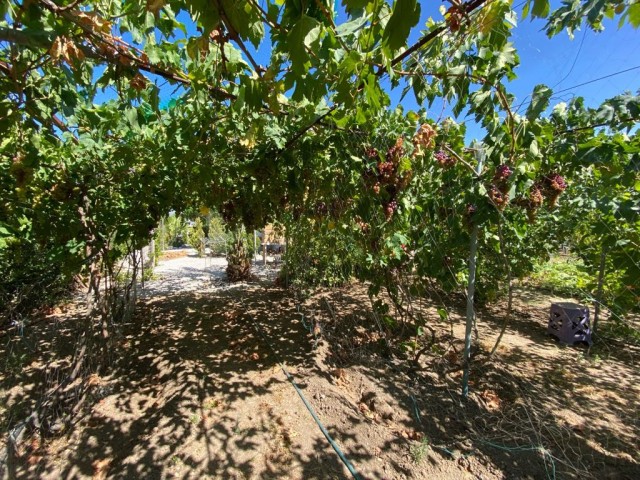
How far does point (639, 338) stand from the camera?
3834 mm

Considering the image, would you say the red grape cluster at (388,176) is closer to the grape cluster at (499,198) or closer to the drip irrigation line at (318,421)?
the grape cluster at (499,198)

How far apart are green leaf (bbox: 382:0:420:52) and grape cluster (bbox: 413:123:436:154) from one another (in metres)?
1.60

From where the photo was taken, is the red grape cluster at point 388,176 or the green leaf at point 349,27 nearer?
the green leaf at point 349,27

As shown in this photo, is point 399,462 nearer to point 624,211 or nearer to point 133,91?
point 624,211

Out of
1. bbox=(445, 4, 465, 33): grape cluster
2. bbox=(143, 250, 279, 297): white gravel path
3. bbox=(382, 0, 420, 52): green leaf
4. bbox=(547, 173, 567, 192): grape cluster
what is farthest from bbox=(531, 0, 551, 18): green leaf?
bbox=(143, 250, 279, 297): white gravel path

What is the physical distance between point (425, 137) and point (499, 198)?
0.66 meters

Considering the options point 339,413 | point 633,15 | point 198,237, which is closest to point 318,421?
point 339,413

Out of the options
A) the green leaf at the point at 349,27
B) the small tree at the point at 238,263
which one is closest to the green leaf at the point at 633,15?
the green leaf at the point at 349,27

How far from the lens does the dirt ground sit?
6.44 feet

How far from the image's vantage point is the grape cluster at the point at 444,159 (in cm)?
228

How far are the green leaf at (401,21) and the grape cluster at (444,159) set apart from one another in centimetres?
180

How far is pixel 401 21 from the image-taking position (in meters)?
0.63

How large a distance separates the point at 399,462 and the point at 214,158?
333cm

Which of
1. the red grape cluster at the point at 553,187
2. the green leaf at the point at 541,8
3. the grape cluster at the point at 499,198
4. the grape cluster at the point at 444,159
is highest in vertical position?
the grape cluster at the point at 444,159
